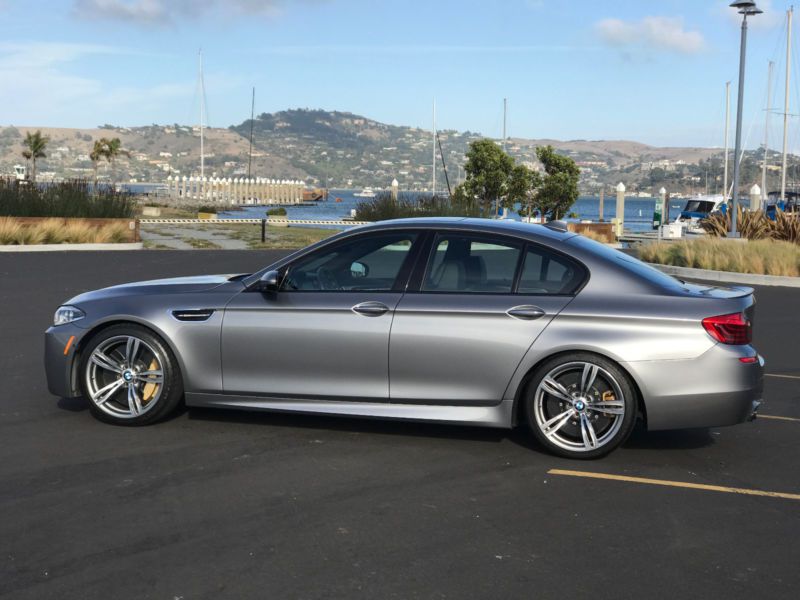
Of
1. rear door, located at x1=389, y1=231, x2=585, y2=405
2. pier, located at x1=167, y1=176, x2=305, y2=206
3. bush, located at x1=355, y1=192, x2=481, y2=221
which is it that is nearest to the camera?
rear door, located at x1=389, y1=231, x2=585, y2=405

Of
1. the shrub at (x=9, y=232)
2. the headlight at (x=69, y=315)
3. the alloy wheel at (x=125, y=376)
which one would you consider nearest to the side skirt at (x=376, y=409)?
the alloy wheel at (x=125, y=376)

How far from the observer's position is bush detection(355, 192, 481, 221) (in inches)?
1390

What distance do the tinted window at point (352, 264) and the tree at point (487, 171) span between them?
34234 mm

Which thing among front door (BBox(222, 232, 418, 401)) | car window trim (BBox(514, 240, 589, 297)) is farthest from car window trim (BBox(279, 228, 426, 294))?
car window trim (BBox(514, 240, 589, 297))

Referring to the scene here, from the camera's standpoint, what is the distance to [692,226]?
50406 mm

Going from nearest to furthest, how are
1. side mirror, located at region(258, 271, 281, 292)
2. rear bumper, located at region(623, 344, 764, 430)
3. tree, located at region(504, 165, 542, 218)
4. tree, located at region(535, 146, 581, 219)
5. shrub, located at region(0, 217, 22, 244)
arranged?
rear bumper, located at region(623, 344, 764, 430)
side mirror, located at region(258, 271, 281, 292)
shrub, located at region(0, 217, 22, 244)
tree, located at region(504, 165, 542, 218)
tree, located at region(535, 146, 581, 219)

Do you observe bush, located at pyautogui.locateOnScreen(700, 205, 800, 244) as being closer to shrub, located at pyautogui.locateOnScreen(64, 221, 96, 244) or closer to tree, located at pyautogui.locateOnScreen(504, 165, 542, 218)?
tree, located at pyautogui.locateOnScreen(504, 165, 542, 218)

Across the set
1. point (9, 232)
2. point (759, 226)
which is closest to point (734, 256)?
point (759, 226)

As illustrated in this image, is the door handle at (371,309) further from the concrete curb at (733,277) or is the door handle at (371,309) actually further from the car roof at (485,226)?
the concrete curb at (733,277)

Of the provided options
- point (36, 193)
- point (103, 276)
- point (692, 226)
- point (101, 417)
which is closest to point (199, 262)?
point (103, 276)

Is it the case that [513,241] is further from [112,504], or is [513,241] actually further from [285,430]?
[112,504]

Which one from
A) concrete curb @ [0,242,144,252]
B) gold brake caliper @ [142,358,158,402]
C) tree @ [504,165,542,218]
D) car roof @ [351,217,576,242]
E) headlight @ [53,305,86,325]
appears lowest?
concrete curb @ [0,242,144,252]

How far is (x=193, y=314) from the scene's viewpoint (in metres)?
7.46

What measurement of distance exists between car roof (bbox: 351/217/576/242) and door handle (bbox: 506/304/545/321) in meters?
0.58
